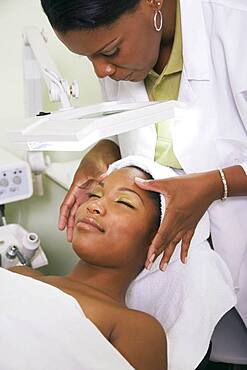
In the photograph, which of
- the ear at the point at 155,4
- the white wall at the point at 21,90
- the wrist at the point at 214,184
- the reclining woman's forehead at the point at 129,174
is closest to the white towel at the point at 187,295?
the reclining woman's forehead at the point at 129,174

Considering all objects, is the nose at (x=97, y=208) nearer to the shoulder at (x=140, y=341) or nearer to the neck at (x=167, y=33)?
the shoulder at (x=140, y=341)

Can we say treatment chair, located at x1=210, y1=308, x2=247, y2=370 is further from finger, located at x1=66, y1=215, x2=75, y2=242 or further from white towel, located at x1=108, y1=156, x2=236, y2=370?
finger, located at x1=66, y1=215, x2=75, y2=242

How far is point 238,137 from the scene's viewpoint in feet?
3.74

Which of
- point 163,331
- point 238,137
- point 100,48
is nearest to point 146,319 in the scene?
point 163,331

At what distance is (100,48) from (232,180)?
39cm

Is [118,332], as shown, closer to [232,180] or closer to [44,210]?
[232,180]

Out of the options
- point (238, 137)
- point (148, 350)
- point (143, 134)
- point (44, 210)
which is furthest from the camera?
point (44, 210)

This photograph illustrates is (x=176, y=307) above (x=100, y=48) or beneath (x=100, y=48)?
beneath

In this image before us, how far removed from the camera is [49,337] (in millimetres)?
909

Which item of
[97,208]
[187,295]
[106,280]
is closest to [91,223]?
[97,208]

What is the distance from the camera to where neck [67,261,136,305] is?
1155 millimetres

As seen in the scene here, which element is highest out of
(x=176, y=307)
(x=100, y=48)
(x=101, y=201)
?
(x=100, y=48)

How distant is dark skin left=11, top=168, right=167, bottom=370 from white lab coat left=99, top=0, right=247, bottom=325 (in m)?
0.15

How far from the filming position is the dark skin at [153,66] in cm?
99
